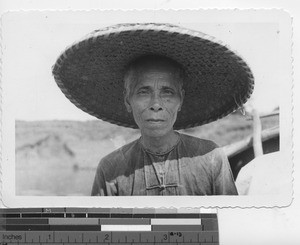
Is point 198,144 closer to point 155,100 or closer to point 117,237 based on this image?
point 155,100

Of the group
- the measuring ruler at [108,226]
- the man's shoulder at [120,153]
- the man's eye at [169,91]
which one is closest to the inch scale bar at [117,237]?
the measuring ruler at [108,226]

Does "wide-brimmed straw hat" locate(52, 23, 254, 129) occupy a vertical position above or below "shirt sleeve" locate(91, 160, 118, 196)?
above

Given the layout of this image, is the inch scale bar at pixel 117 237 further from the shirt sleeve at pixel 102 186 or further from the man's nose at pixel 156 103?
the man's nose at pixel 156 103

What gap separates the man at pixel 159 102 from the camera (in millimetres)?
944

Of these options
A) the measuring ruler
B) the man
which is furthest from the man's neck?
the measuring ruler

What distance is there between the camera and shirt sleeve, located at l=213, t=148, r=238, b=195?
37.9 inches

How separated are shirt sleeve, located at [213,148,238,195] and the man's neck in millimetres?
75

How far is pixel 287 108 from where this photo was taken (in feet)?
3.12

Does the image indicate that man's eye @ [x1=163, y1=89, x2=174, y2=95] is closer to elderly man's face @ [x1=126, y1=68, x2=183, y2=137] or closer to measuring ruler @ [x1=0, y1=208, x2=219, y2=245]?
elderly man's face @ [x1=126, y1=68, x2=183, y2=137]

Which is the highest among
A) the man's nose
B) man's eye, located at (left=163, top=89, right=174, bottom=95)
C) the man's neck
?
man's eye, located at (left=163, top=89, right=174, bottom=95)

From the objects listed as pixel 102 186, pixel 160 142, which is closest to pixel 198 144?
pixel 160 142

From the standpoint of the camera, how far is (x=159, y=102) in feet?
3.10

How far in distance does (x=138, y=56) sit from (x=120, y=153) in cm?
17

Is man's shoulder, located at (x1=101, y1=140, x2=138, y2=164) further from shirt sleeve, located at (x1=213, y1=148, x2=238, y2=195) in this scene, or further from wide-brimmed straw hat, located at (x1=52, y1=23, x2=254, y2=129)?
shirt sleeve, located at (x1=213, y1=148, x2=238, y2=195)
